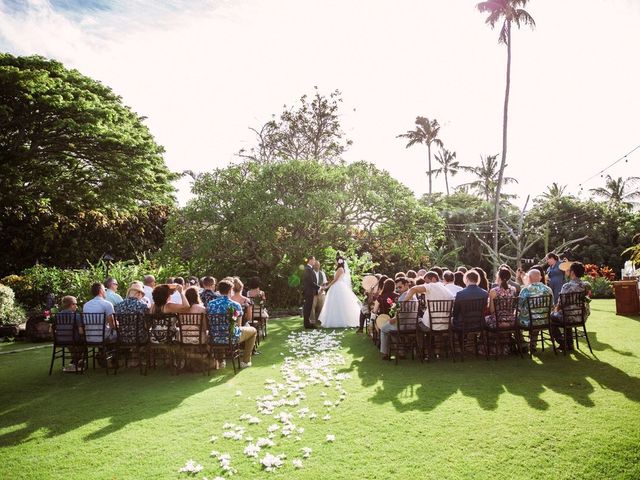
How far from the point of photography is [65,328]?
8516mm

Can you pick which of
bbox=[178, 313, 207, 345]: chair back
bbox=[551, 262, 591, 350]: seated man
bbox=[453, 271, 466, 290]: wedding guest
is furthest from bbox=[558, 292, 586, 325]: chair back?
bbox=[178, 313, 207, 345]: chair back

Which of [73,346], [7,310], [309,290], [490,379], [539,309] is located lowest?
[490,379]

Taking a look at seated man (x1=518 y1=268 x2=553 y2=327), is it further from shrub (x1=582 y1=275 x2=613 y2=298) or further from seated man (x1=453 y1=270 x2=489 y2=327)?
shrub (x1=582 y1=275 x2=613 y2=298)

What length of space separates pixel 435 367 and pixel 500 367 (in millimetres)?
1086

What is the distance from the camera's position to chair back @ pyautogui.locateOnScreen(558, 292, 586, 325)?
27.6 ft

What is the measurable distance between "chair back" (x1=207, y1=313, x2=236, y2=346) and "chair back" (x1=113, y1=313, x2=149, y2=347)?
4.32 feet

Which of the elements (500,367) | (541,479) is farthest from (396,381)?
(541,479)

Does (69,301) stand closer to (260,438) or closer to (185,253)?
(260,438)

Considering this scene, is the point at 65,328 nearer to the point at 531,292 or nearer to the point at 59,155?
the point at 531,292

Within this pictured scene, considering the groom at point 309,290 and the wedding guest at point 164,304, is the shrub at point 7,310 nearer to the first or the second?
the wedding guest at point 164,304

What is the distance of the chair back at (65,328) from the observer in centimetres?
848

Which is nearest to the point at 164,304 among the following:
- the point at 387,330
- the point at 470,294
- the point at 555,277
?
the point at 387,330

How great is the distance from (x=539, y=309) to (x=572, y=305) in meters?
0.63

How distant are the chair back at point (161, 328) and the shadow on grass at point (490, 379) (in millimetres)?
3387
